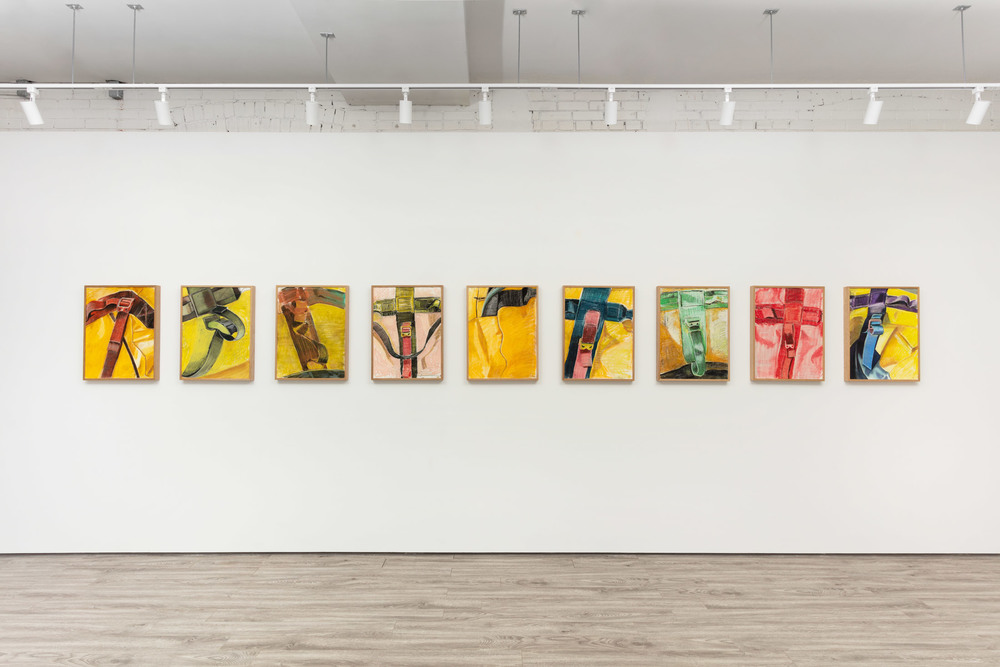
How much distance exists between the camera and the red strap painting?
477 cm

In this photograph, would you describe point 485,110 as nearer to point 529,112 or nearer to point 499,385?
point 529,112

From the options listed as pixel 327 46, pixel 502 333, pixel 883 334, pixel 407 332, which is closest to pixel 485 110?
pixel 327 46

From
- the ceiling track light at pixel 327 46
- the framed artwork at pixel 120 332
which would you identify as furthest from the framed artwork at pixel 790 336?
the framed artwork at pixel 120 332

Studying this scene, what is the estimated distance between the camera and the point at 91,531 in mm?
4707

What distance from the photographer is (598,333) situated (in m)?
4.77

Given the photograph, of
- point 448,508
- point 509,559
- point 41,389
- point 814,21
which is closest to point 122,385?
point 41,389

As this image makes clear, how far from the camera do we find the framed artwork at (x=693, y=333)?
4766 mm

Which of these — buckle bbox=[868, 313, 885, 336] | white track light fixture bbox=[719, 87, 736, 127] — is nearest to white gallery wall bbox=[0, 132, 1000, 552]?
buckle bbox=[868, 313, 885, 336]

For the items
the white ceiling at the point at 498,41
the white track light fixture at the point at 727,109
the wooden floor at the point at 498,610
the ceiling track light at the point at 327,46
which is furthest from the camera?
the white track light fixture at the point at 727,109

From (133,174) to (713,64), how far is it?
4.66 metres

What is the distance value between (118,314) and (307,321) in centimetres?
147

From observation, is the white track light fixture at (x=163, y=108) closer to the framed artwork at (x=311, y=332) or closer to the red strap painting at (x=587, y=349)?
the framed artwork at (x=311, y=332)

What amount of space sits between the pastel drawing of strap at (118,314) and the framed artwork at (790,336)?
4772 mm

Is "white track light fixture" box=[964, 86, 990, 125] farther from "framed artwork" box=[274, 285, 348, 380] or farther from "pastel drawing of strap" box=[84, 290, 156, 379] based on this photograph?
"pastel drawing of strap" box=[84, 290, 156, 379]
